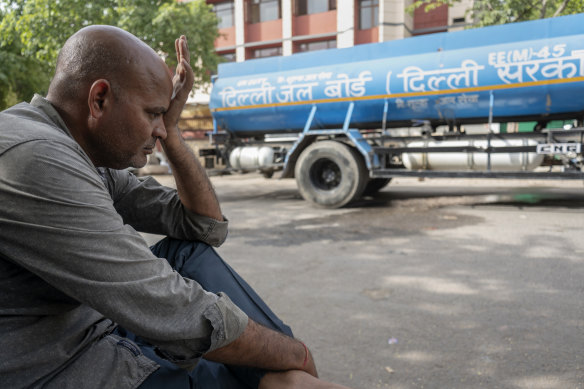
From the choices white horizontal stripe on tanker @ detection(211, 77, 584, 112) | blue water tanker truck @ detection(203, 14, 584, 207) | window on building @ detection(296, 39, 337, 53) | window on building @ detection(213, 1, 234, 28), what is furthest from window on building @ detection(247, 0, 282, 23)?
white horizontal stripe on tanker @ detection(211, 77, 584, 112)

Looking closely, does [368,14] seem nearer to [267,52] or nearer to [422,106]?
[267,52]

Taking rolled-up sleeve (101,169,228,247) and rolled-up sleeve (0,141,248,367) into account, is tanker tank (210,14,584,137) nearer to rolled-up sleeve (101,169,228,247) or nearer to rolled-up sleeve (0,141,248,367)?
rolled-up sleeve (101,169,228,247)

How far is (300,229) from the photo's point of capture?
20.2 feet

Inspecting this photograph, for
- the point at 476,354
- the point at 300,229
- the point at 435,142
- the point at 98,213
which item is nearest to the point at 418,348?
the point at 476,354

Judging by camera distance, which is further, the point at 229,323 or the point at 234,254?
the point at 234,254

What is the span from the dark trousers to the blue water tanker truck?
20.9 ft

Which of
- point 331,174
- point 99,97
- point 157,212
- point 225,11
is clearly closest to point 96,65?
point 99,97

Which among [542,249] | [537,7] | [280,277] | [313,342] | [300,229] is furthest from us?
[537,7]

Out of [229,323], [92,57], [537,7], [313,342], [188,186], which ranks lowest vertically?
[313,342]

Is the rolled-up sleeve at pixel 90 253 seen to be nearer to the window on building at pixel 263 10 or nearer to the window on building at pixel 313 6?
the window on building at pixel 313 6

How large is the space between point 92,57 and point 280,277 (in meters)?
2.97

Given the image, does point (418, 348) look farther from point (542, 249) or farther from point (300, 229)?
point (300, 229)

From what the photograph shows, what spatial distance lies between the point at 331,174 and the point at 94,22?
35.7 ft

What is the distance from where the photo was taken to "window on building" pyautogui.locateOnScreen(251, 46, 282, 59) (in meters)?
24.8
